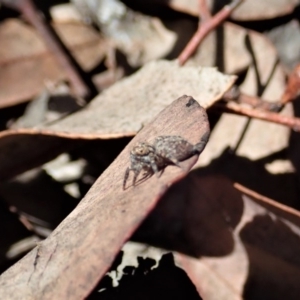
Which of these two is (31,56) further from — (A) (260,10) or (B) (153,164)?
(B) (153,164)

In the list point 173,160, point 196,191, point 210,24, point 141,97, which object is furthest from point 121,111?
point 173,160

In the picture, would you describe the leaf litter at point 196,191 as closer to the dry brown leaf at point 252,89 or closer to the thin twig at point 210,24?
the dry brown leaf at point 252,89

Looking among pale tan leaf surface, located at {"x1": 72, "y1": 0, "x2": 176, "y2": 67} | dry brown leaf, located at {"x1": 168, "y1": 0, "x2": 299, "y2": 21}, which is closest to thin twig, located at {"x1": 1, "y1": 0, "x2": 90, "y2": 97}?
pale tan leaf surface, located at {"x1": 72, "y1": 0, "x2": 176, "y2": 67}

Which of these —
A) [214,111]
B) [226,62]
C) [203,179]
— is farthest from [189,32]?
[203,179]

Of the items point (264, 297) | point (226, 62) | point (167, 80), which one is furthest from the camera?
point (226, 62)

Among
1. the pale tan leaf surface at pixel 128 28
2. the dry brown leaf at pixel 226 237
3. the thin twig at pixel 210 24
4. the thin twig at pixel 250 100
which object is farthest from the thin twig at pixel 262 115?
the pale tan leaf surface at pixel 128 28

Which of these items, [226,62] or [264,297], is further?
[226,62]

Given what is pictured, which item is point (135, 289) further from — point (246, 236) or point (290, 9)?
point (290, 9)
